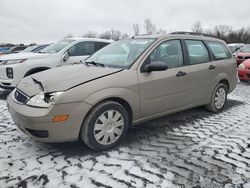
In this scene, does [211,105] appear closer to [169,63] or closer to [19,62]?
[169,63]

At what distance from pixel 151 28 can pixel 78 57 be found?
47872 mm

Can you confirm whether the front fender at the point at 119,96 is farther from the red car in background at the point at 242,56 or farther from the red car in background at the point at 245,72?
the red car in background at the point at 242,56

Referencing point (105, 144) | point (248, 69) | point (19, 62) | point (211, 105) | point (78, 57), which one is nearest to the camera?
point (105, 144)

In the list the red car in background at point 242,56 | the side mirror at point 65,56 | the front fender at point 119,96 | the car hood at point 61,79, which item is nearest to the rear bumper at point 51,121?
the front fender at point 119,96

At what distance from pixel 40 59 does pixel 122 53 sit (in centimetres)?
325

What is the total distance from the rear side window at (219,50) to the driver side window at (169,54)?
106cm

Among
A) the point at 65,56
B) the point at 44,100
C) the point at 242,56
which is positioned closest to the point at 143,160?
the point at 44,100

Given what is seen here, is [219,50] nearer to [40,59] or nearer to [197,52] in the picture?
[197,52]

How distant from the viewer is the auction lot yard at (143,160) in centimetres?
246

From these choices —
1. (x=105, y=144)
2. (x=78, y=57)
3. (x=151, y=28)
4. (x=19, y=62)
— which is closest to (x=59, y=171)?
(x=105, y=144)

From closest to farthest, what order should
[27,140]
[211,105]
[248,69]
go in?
[27,140] → [211,105] → [248,69]

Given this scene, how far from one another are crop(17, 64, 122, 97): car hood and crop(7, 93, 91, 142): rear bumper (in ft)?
0.75

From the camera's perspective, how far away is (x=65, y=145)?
3238mm

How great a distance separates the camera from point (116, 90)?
3033mm
